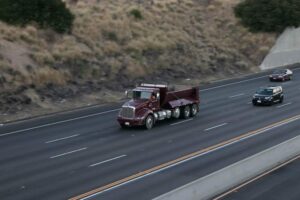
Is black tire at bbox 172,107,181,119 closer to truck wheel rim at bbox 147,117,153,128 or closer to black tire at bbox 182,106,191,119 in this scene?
black tire at bbox 182,106,191,119

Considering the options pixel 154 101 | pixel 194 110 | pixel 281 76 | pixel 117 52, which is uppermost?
pixel 117 52

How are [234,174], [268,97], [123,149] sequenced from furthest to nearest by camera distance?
[268,97]
[123,149]
[234,174]

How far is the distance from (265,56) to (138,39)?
A: 17.4 metres

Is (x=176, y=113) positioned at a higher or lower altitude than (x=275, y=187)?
lower

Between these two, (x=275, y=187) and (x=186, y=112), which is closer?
(x=275, y=187)

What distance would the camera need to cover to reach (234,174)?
21516mm

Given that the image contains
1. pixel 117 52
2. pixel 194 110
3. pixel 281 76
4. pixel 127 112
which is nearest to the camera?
pixel 127 112

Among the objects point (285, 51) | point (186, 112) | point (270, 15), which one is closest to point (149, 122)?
point (186, 112)

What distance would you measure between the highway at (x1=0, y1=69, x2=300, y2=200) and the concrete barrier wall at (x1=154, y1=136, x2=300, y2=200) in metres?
2.37

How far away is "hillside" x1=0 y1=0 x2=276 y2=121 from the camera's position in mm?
47312

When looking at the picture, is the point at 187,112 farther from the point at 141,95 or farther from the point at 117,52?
the point at 117,52

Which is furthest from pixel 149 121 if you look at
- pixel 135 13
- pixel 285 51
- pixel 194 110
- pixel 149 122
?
pixel 285 51

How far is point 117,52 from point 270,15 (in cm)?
2901

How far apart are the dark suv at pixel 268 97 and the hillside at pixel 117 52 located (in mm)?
11571
